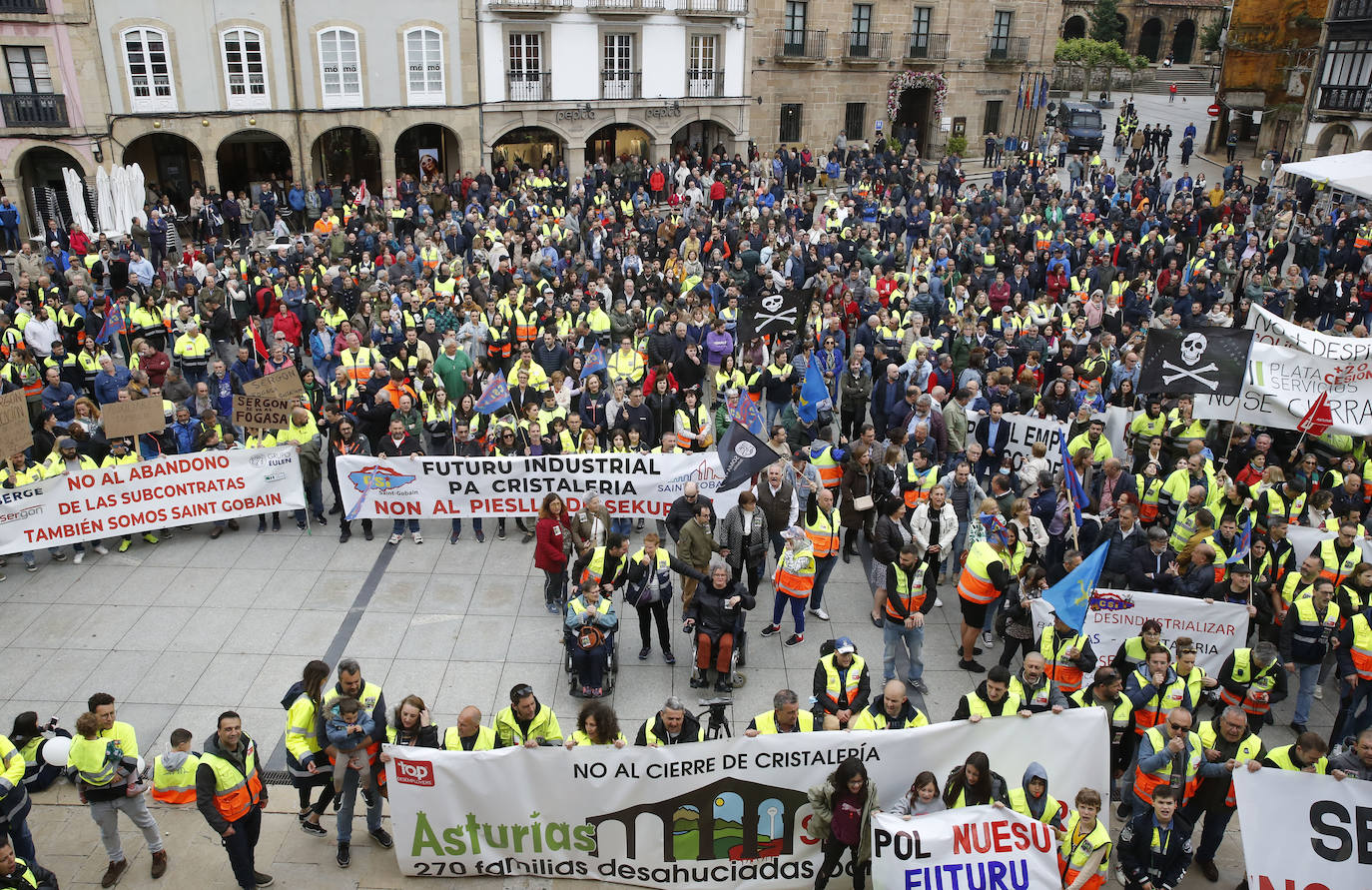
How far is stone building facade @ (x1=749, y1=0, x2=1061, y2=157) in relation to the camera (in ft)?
123

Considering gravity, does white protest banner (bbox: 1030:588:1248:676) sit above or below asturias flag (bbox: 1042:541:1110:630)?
below

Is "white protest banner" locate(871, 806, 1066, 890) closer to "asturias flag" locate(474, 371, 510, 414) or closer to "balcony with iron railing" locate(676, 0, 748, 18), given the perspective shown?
"asturias flag" locate(474, 371, 510, 414)

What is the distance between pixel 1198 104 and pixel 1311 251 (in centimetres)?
4235

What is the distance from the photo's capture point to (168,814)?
26.2 ft

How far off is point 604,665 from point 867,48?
35.6 metres

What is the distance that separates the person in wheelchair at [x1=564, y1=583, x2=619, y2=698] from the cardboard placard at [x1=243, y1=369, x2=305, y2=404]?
543 cm

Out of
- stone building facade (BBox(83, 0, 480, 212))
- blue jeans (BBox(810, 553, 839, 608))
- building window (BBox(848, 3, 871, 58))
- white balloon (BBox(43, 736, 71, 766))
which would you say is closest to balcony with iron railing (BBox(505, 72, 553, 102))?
stone building facade (BBox(83, 0, 480, 212))

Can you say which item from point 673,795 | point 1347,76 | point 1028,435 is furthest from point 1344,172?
point 1347,76

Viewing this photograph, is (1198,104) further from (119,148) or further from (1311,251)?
(119,148)

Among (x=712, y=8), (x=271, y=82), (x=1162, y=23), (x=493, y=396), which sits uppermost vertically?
(x=1162, y=23)

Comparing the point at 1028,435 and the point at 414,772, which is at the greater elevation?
the point at 1028,435

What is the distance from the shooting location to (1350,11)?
35.4 metres

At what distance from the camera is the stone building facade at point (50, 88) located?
84.0ft

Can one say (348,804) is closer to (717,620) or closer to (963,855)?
(717,620)
